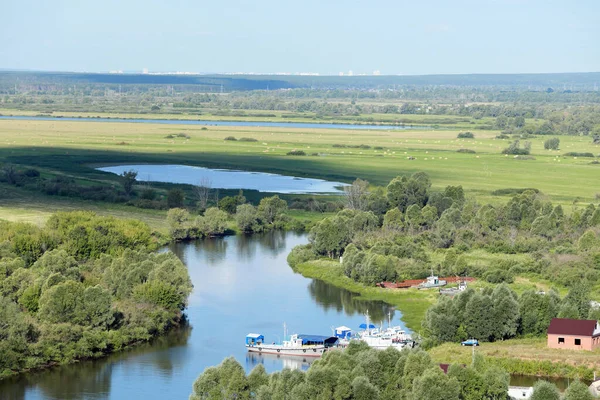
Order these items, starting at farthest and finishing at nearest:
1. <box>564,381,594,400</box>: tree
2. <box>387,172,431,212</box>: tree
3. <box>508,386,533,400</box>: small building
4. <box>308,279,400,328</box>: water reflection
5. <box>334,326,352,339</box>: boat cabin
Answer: <box>387,172,431,212</box>: tree < <box>308,279,400,328</box>: water reflection < <box>334,326,352,339</box>: boat cabin < <box>508,386,533,400</box>: small building < <box>564,381,594,400</box>: tree

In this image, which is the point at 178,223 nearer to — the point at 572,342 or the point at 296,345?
the point at 296,345

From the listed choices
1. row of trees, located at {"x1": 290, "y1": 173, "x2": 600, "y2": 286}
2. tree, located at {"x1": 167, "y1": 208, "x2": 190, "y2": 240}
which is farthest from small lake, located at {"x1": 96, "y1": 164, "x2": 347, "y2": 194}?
tree, located at {"x1": 167, "y1": 208, "x2": 190, "y2": 240}

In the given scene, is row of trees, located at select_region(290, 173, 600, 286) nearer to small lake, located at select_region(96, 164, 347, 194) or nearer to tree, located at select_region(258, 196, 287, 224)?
tree, located at select_region(258, 196, 287, 224)

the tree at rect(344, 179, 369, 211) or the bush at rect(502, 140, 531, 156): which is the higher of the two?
the bush at rect(502, 140, 531, 156)

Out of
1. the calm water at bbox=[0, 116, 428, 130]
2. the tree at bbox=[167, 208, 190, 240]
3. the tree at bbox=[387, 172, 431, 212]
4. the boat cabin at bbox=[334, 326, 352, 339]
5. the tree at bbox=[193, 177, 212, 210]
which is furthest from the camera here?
the calm water at bbox=[0, 116, 428, 130]

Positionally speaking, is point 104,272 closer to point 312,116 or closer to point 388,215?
point 388,215

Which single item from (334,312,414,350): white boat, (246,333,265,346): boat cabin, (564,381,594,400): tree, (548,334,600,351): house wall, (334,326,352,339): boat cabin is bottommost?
(246,333,265,346): boat cabin

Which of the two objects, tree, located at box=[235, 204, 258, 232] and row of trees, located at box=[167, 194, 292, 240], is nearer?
row of trees, located at box=[167, 194, 292, 240]
